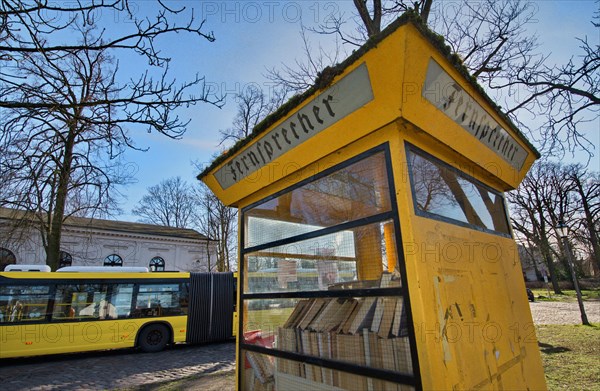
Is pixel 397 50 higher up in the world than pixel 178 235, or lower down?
lower down

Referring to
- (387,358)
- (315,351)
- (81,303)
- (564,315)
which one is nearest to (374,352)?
(387,358)

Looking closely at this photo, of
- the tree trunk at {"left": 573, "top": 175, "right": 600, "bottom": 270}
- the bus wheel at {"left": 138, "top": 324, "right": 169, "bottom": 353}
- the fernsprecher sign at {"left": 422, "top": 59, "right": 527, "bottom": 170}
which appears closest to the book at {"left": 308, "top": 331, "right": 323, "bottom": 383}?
the fernsprecher sign at {"left": 422, "top": 59, "right": 527, "bottom": 170}

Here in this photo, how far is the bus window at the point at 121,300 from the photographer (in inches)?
416

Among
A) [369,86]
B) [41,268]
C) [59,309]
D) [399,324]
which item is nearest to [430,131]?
[369,86]

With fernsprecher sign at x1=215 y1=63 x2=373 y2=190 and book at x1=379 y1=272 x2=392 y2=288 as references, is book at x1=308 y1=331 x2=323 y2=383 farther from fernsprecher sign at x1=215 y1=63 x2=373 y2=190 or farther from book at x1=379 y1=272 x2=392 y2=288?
fernsprecher sign at x1=215 y1=63 x2=373 y2=190

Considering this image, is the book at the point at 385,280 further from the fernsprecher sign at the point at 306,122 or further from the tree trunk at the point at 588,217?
the tree trunk at the point at 588,217

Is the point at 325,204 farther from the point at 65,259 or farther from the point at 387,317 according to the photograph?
the point at 65,259

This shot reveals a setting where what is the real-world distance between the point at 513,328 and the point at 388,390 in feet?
4.91

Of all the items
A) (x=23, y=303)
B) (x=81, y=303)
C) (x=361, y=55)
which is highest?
(x=361, y=55)

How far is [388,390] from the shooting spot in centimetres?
224

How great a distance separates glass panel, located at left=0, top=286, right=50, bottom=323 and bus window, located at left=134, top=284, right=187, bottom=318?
257 centimetres

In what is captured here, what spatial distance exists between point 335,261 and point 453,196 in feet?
4.08

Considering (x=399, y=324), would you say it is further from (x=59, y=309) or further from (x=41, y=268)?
(x=41, y=268)

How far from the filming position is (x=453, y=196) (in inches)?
116
